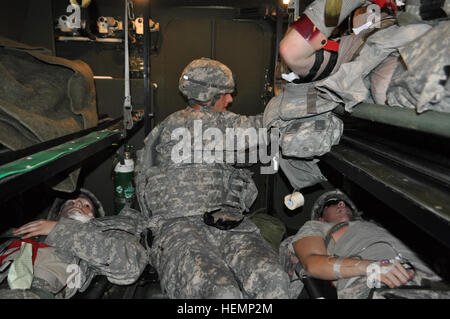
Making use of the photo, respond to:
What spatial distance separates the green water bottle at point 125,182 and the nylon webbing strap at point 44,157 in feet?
3.67

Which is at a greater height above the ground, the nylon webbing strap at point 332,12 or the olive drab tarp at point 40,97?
the nylon webbing strap at point 332,12

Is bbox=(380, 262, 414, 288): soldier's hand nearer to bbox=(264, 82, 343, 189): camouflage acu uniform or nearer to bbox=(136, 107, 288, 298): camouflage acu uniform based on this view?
bbox=(136, 107, 288, 298): camouflage acu uniform

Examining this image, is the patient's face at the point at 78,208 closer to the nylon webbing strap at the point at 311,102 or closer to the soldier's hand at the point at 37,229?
the soldier's hand at the point at 37,229

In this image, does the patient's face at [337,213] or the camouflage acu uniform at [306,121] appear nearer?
the camouflage acu uniform at [306,121]

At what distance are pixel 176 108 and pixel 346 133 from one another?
1.95m

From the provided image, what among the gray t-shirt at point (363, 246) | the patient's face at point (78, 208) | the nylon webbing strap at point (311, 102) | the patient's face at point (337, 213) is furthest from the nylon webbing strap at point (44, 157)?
the patient's face at point (337, 213)

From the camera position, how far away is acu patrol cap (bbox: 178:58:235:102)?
2139 millimetres

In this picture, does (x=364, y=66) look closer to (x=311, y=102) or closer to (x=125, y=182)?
(x=311, y=102)

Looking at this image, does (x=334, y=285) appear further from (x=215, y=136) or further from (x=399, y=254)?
(x=215, y=136)

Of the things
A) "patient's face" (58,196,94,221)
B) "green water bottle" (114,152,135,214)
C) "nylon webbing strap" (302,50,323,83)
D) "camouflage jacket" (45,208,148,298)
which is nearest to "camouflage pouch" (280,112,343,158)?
"nylon webbing strap" (302,50,323,83)

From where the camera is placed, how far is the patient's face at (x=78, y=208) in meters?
2.13

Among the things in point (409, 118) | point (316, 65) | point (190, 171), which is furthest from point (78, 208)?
point (409, 118)

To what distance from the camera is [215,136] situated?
2.07m
